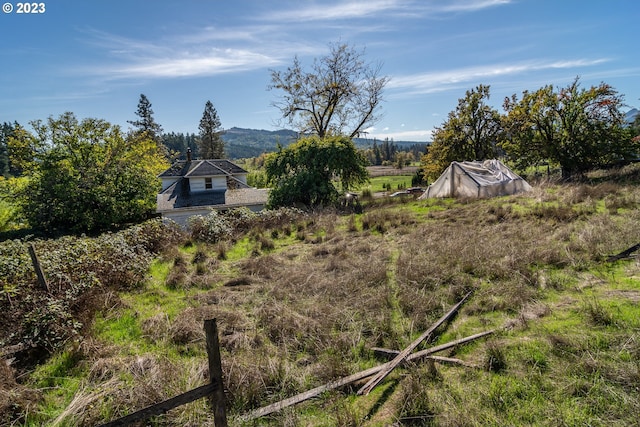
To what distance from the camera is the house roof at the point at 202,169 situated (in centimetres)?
2278

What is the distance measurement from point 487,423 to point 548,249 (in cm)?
527

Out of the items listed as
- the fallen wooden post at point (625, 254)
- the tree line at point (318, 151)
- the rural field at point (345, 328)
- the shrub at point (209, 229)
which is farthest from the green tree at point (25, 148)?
the fallen wooden post at point (625, 254)

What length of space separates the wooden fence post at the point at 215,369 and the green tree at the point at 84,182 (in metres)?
22.8

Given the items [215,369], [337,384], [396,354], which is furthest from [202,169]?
[215,369]

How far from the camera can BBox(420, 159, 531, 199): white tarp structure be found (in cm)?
1585

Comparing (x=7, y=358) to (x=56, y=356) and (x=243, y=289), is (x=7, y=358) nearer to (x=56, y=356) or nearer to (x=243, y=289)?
(x=56, y=356)

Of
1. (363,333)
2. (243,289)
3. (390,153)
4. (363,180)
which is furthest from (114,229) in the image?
(390,153)

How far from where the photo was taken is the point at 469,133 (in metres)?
23.4

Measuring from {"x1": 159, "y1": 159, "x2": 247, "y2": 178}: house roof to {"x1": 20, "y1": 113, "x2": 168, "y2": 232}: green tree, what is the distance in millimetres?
2662

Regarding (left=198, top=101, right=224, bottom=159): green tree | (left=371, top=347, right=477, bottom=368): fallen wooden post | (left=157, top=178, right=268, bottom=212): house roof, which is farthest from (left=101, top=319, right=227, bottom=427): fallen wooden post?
(left=198, top=101, right=224, bottom=159): green tree

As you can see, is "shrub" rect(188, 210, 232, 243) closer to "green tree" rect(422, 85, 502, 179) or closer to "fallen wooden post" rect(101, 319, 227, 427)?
"fallen wooden post" rect(101, 319, 227, 427)

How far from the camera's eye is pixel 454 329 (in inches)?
183

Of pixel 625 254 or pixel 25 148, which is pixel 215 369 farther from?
pixel 25 148

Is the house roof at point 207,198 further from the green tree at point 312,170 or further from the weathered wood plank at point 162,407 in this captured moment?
the weathered wood plank at point 162,407
